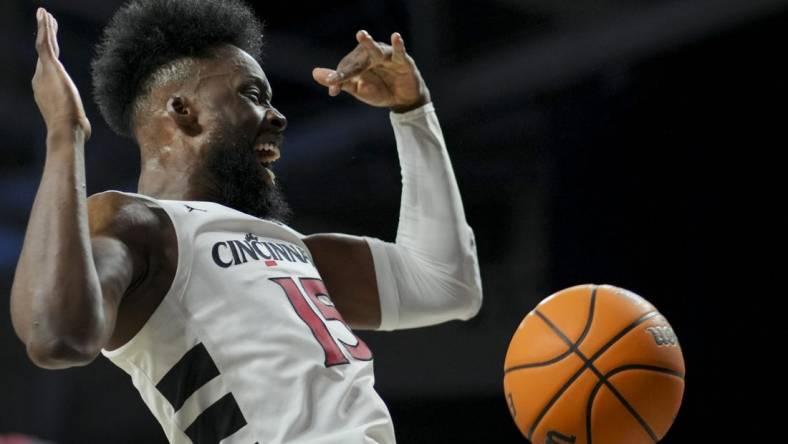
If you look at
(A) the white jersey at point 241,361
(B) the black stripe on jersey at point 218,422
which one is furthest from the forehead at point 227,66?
(B) the black stripe on jersey at point 218,422

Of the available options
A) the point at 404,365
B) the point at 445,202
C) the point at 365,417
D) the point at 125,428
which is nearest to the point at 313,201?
the point at 404,365

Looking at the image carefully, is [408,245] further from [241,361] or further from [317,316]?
[241,361]

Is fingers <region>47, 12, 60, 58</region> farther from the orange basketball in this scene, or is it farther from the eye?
the orange basketball

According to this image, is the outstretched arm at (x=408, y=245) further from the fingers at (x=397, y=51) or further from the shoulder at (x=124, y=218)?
the shoulder at (x=124, y=218)

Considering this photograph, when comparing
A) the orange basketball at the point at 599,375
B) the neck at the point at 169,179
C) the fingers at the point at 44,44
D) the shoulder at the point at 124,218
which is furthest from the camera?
the orange basketball at the point at 599,375

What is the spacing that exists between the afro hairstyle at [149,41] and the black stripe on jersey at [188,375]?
62 centimetres

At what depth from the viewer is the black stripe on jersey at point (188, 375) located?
146cm

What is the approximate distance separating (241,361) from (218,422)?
0.09 m

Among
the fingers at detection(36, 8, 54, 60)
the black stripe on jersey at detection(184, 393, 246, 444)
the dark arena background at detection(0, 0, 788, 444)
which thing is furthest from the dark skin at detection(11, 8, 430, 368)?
the dark arena background at detection(0, 0, 788, 444)

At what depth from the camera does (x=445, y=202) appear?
6.52 feet

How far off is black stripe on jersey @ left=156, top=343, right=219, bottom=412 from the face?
0.37m

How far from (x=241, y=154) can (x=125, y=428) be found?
1.78m

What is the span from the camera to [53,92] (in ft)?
4.17

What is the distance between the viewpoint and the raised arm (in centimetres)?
115
